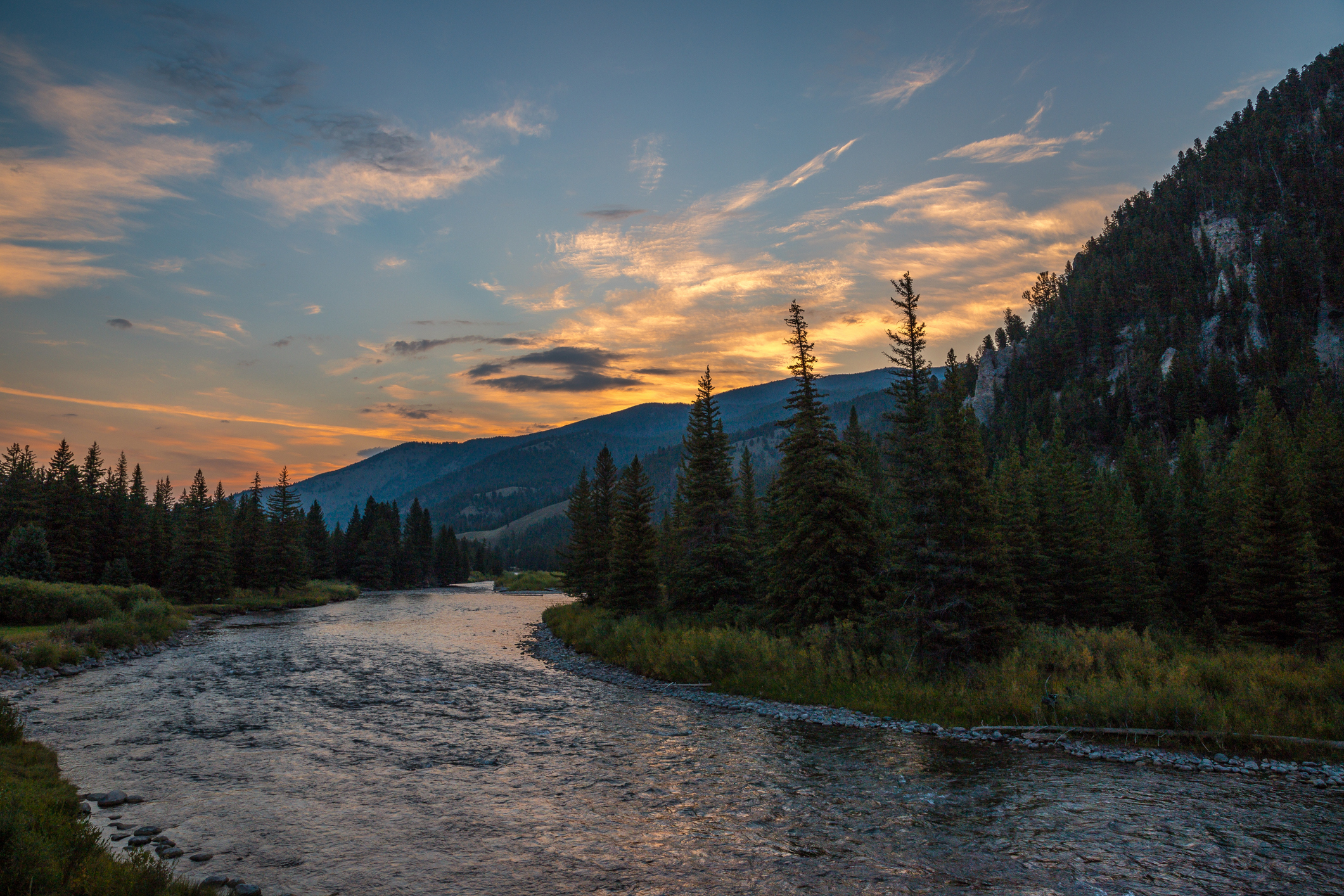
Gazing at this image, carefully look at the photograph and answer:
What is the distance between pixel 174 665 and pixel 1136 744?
131 feet

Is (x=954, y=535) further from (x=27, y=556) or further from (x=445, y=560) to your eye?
(x=445, y=560)

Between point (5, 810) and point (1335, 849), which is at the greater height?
point (5, 810)

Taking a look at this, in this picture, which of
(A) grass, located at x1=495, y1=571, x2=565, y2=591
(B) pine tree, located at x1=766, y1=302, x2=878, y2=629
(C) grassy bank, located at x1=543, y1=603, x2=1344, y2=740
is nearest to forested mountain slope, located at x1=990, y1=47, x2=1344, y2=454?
(A) grass, located at x1=495, y1=571, x2=565, y2=591

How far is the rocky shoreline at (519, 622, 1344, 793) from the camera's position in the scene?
14906mm

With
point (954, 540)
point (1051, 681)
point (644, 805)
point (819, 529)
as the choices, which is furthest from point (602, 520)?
point (644, 805)

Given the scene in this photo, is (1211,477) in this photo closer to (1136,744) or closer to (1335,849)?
(1136,744)

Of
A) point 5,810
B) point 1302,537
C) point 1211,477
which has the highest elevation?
point 1211,477

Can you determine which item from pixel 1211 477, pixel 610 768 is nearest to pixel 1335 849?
pixel 610 768

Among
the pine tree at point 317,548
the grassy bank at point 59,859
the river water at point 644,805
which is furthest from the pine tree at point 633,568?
the pine tree at point 317,548

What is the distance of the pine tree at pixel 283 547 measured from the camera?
3319 inches

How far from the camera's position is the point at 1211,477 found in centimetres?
5903

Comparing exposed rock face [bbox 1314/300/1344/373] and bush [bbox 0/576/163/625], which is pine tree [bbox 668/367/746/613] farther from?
exposed rock face [bbox 1314/300/1344/373]

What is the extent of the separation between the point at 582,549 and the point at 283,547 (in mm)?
48916

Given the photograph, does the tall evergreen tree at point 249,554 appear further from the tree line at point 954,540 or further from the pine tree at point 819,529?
the pine tree at point 819,529
